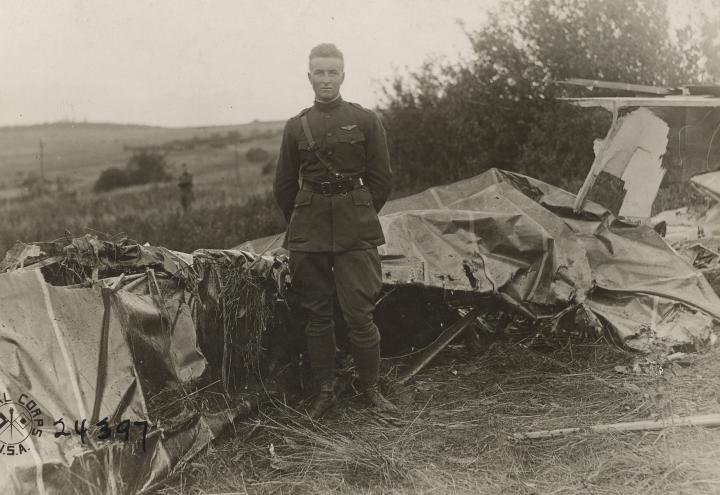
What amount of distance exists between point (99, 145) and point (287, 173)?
27.5 meters

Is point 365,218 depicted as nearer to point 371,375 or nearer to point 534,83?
point 371,375

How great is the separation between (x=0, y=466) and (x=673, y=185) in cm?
916

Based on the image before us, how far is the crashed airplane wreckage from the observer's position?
3.03 meters

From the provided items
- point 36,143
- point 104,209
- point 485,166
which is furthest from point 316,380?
point 36,143

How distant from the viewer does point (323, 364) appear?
4.10m

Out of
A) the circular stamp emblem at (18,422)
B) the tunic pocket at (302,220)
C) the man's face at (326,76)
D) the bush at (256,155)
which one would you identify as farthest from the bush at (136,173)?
the circular stamp emblem at (18,422)

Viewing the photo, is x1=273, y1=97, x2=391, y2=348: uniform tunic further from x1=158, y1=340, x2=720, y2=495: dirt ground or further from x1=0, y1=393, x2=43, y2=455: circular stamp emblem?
x1=0, y1=393, x2=43, y2=455: circular stamp emblem

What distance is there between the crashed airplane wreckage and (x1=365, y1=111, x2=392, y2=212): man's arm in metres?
0.63

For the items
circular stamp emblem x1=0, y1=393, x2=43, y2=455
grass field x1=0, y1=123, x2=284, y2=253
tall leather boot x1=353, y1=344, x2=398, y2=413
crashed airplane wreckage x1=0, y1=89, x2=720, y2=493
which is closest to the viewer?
circular stamp emblem x1=0, y1=393, x2=43, y2=455

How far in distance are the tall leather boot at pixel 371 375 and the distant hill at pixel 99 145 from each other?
66.7ft

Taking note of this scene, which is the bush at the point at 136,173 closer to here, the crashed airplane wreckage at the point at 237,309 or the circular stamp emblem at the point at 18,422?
the crashed airplane wreckage at the point at 237,309

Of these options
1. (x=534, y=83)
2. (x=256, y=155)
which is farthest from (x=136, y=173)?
(x=534, y=83)

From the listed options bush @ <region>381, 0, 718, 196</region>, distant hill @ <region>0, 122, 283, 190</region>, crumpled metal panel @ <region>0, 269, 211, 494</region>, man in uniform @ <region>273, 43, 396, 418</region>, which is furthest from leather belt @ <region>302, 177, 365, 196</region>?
distant hill @ <region>0, 122, 283, 190</region>

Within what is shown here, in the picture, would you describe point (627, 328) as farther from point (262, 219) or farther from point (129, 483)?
point (262, 219)
